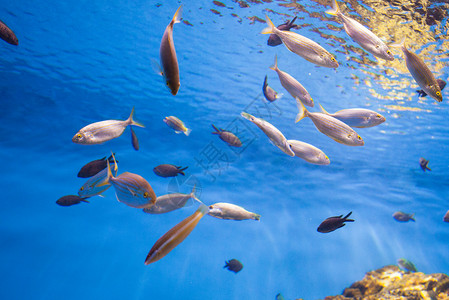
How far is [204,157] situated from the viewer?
66.4ft

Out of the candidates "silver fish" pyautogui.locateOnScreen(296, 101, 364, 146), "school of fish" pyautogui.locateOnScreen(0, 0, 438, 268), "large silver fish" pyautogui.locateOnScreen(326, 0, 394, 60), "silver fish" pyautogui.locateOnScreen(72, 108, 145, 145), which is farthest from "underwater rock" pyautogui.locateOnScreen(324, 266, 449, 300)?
"silver fish" pyautogui.locateOnScreen(72, 108, 145, 145)

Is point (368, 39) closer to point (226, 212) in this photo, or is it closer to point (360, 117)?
point (360, 117)

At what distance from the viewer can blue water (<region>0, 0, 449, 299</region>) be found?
10.9 meters

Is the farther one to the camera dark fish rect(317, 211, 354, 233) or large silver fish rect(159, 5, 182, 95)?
dark fish rect(317, 211, 354, 233)

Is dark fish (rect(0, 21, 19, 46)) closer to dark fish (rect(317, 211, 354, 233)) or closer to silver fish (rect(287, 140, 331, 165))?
silver fish (rect(287, 140, 331, 165))

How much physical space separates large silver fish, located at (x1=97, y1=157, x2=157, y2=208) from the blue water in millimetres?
1065

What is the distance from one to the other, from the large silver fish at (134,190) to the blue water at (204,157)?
1.07 meters

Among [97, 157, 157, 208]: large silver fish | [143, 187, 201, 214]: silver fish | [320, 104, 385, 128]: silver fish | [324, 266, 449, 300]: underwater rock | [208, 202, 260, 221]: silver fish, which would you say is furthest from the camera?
[324, 266, 449, 300]: underwater rock

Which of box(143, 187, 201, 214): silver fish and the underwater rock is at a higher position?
box(143, 187, 201, 214): silver fish

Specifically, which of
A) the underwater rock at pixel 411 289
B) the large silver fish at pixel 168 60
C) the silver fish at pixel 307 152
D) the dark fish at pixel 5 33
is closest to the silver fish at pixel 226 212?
the silver fish at pixel 307 152

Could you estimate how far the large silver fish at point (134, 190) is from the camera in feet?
9.21

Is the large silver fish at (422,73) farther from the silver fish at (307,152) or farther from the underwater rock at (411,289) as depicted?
the underwater rock at (411,289)

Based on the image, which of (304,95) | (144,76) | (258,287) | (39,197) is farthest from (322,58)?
(39,197)

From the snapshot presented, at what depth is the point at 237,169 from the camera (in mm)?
20172
